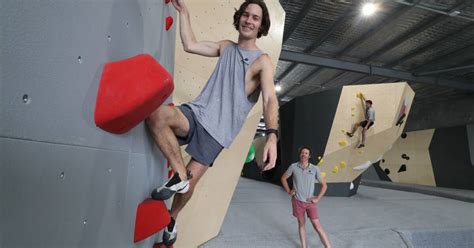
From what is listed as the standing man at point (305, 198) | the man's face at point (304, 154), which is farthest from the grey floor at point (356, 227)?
the man's face at point (304, 154)

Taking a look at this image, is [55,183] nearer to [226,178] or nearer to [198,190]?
[198,190]

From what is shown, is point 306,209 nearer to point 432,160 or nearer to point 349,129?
→ point 349,129

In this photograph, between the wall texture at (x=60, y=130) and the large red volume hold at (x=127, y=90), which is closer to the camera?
the wall texture at (x=60, y=130)

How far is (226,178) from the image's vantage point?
2877 millimetres

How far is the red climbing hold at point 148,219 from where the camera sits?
114 cm

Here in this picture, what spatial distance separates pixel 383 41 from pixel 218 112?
800cm

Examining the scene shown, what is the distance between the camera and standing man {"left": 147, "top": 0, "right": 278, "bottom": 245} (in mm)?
1181

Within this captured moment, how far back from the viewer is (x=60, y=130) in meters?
0.68

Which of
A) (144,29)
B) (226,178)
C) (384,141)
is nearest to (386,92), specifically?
(384,141)

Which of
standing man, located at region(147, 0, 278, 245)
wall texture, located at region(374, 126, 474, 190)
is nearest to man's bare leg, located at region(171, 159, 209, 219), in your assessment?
standing man, located at region(147, 0, 278, 245)

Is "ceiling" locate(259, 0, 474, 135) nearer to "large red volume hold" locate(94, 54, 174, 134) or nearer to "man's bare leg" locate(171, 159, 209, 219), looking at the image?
"man's bare leg" locate(171, 159, 209, 219)

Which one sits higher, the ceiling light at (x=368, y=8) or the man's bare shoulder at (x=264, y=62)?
the ceiling light at (x=368, y=8)

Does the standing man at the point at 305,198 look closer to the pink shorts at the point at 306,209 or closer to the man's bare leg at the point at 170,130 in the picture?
the pink shorts at the point at 306,209

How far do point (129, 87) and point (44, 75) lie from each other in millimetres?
231
